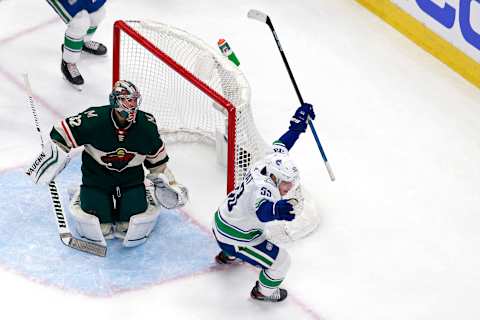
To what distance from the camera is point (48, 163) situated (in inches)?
221

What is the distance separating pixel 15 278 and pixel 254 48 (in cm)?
275

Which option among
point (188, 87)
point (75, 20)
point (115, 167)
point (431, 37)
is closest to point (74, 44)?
point (75, 20)

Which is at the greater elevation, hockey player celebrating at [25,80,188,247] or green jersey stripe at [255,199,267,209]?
green jersey stripe at [255,199,267,209]

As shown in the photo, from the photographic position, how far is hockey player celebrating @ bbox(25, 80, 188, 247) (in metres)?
5.55

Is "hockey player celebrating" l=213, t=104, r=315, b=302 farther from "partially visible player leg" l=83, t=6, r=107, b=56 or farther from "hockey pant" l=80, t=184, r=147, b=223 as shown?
"partially visible player leg" l=83, t=6, r=107, b=56

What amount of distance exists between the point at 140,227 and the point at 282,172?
3.20ft

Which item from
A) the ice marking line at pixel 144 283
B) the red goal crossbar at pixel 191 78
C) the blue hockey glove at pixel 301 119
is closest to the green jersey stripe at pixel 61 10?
the red goal crossbar at pixel 191 78

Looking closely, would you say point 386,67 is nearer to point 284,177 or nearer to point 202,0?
point 202,0

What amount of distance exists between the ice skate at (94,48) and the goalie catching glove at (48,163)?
5.99 ft

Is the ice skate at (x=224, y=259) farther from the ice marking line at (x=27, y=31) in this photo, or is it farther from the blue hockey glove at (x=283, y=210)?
the ice marking line at (x=27, y=31)

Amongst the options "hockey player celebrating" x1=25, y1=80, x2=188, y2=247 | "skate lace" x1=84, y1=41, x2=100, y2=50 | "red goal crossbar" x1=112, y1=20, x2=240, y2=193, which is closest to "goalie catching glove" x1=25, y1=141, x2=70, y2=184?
"hockey player celebrating" x1=25, y1=80, x2=188, y2=247

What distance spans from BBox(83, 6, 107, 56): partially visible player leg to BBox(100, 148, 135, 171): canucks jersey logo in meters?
1.58

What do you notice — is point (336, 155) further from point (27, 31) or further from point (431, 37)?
point (27, 31)

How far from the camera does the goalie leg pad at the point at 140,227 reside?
577cm
